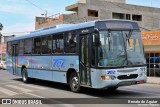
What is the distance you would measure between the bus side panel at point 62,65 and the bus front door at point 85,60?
45 cm

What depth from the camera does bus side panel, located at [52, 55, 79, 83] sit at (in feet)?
52.0

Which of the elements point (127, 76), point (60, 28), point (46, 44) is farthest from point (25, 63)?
point (127, 76)

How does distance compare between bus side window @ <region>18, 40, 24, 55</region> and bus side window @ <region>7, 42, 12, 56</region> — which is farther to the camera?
bus side window @ <region>7, 42, 12, 56</region>

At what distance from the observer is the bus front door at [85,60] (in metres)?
14.6

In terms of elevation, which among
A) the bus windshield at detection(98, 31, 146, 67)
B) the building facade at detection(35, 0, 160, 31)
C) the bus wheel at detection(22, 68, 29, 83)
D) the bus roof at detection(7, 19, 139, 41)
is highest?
the building facade at detection(35, 0, 160, 31)

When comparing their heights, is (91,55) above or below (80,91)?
above

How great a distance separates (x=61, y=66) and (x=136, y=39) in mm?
4273

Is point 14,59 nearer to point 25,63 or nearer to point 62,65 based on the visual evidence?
point 25,63

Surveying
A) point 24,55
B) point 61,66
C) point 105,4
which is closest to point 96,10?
point 105,4

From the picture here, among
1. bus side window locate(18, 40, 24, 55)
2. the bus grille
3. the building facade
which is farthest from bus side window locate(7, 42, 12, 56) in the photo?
the building facade

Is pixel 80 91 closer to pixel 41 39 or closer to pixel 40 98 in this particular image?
pixel 40 98

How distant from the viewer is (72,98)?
1385cm

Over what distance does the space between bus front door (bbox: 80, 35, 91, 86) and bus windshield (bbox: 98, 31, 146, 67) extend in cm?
98

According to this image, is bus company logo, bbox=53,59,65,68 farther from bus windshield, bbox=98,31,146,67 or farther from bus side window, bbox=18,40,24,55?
bus side window, bbox=18,40,24,55
